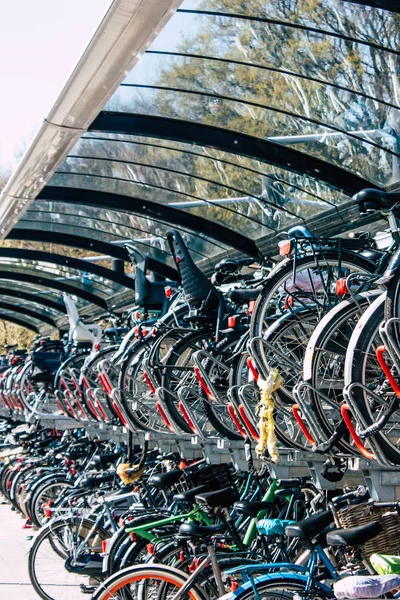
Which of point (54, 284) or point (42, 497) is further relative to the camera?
point (54, 284)

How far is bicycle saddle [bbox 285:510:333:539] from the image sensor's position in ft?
16.0

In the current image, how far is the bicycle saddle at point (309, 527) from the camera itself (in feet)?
16.0

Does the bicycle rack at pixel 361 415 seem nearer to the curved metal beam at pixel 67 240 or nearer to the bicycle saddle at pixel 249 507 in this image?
the bicycle saddle at pixel 249 507

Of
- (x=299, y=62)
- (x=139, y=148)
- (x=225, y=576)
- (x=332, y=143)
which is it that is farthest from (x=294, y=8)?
(x=225, y=576)

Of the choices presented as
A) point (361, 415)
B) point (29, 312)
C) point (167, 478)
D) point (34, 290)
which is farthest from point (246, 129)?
point (29, 312)

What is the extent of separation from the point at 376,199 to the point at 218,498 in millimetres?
2148

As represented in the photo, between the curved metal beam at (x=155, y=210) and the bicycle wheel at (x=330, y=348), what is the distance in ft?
21.1

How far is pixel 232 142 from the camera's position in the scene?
30.8 feet

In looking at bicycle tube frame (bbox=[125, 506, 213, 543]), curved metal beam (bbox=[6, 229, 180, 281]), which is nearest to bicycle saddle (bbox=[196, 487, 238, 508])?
bicycle tube frame (bbox=[125, 506, 213, 543])

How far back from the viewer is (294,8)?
23.9 feet

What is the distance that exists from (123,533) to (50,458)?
19.6ft

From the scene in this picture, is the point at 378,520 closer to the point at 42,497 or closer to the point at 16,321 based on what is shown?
the point at 42,497

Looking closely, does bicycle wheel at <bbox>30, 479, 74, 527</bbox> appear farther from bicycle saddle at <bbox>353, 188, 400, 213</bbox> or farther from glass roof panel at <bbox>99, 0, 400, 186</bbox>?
bicycle saddle at <bbox>353, 188, 400, 213</bbox>

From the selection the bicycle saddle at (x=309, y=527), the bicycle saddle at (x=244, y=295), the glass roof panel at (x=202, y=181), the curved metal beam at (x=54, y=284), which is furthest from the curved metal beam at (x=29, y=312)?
the bicycle saddle at (x=309, y=527)
